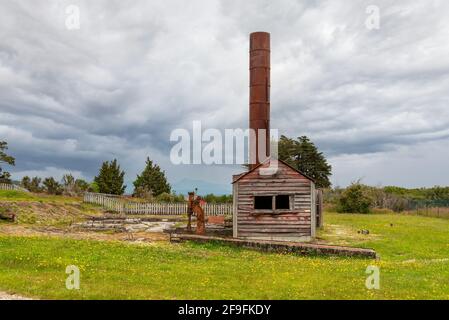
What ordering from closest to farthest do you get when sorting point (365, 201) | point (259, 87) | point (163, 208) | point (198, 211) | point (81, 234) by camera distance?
point (81, 234) < point (198, 211) < point (259, 87) < point (163, 208) < point (365, 201)

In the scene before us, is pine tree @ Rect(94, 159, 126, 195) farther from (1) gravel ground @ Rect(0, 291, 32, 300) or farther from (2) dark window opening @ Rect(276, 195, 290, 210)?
(1) gravel ground @ Rect(0, 291, 32, 300)

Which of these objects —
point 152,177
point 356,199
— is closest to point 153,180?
point 152,177

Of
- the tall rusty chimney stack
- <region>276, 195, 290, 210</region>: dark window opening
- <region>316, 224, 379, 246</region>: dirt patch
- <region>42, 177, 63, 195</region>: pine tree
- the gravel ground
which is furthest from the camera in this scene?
<region>42, 177, 63, 195</region>: pine tree

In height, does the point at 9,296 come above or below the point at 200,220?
below

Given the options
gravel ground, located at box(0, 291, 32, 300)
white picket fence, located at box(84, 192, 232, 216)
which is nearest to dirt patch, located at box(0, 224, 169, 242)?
gravel ground, located at box(0, 291, 32, 300)

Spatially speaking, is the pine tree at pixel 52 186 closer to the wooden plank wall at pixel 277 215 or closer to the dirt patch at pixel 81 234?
the dirt patch at pixel 81 234

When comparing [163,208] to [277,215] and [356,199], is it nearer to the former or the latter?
[356,199]

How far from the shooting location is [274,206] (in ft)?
80.6

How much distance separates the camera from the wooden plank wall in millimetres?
24406

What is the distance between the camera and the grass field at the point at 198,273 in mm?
11008

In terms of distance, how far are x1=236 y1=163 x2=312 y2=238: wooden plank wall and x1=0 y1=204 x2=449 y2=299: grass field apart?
139 inches

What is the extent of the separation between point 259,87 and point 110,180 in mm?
38656

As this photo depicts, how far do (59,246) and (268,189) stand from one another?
11.1 metres
